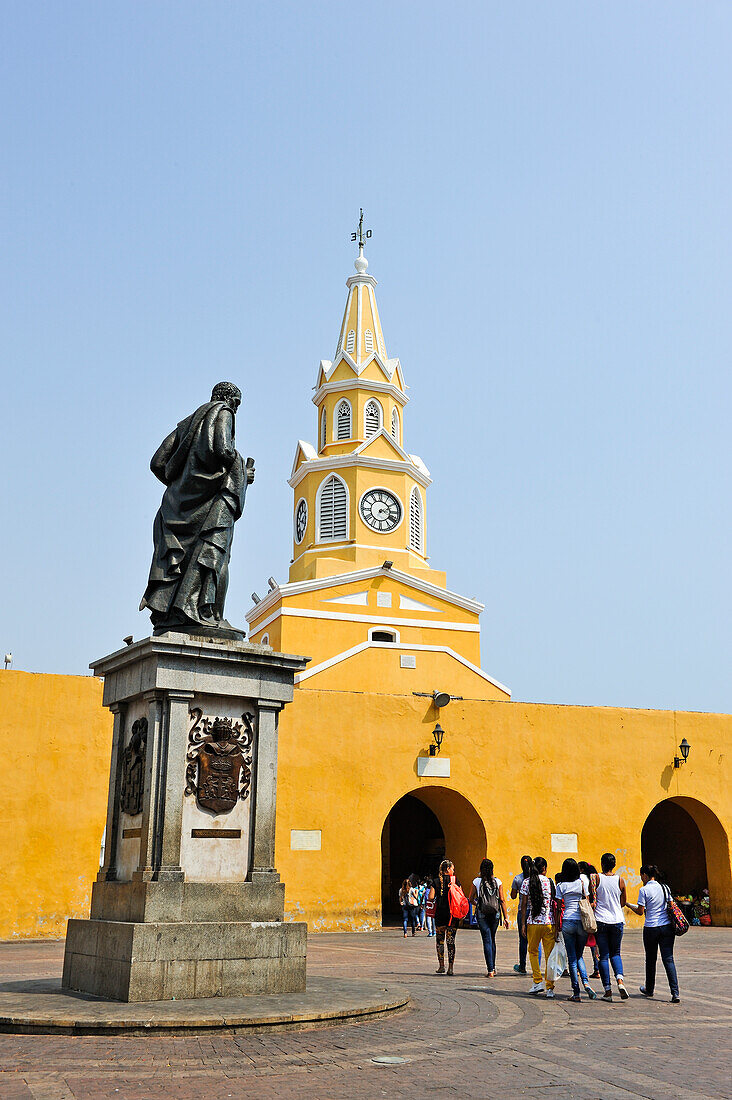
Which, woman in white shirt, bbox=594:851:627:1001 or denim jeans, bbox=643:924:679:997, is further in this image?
woman in white shirt, bbox=594:851:627:1001

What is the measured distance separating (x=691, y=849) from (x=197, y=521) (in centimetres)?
1933

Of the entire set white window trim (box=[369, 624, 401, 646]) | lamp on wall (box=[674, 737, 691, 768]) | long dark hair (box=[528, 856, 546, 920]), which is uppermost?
white window trim (box=[369, 624, 401, 646])

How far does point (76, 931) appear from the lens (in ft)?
30.2

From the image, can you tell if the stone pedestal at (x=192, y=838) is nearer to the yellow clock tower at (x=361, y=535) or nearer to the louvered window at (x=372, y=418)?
the yellow clock tower at (x=361, y=535)

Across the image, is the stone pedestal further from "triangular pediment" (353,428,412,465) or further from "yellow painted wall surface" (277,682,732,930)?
"triangular pediment" (353,428,412,465)

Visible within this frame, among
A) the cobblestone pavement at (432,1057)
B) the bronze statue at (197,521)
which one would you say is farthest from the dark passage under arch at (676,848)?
the bronze statue at (197,521)

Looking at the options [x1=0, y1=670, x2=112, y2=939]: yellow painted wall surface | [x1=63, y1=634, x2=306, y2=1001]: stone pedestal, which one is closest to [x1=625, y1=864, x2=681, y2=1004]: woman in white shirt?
[x1=63, y1=634, x2=306, y2=1001]: stone pedestal

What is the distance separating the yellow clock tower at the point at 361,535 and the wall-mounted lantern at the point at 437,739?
6363mm

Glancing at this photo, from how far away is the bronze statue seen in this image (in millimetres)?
9617

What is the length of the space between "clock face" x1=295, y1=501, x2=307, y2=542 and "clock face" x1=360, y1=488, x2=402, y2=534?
2.48 m

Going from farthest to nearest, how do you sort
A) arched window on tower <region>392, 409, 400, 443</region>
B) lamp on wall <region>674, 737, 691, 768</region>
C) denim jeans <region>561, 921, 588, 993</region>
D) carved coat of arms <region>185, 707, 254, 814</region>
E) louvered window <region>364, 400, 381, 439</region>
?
arched window on tower <region>392, 409, 400, 443</region> < louvered window <region>364, 400, 381, 439</region> < lamp on wall <region>674, 737, 691, 768</region> < denim jeans <region>561, 921, 588, 993</region> < carved coat of arms <region>185, 707, 254, 814</region>

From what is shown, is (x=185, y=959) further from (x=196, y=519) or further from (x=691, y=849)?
(x=691, y=849)

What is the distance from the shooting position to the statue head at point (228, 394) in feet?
34.0

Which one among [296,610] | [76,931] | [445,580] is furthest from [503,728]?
[76,931]
